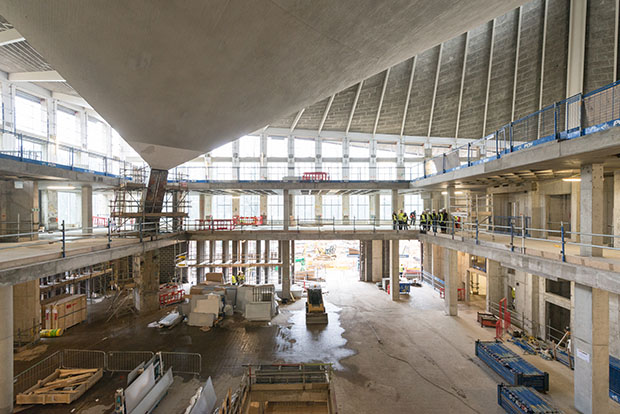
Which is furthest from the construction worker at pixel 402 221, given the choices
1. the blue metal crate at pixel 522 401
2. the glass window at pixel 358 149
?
the glass window at pixel 358 149

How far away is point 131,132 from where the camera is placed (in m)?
7.89

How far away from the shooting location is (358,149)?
2598 cm

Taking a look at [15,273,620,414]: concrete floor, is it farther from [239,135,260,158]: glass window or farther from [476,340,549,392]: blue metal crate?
[239,135,260,158]: glass window

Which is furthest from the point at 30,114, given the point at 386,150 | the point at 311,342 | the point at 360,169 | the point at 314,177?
the point at 386,150

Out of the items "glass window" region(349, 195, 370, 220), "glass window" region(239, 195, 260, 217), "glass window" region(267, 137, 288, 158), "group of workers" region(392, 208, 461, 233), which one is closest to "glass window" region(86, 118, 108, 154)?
"glass window" region(239, 195, 260, 217)

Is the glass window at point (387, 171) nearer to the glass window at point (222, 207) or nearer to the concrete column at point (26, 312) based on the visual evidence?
the glass window at point (222, 207)

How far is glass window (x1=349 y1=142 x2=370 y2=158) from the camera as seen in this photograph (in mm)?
25828

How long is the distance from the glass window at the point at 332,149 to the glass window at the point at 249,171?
21.0 feet

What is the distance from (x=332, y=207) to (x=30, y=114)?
24.7 meters

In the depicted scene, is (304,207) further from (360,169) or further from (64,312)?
(64,312)

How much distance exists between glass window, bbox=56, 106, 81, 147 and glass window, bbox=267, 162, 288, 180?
1550 centimetres

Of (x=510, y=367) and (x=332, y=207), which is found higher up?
(x=332, y=207)

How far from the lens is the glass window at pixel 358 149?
→ 25.8 m

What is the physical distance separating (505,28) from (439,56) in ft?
13.1
